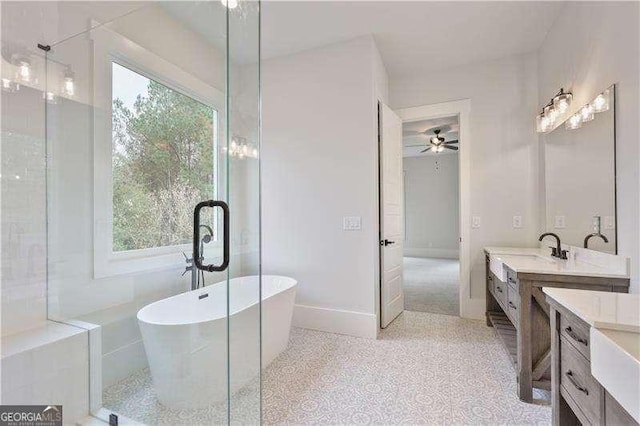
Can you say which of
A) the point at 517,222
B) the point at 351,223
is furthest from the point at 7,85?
the point at 517,222

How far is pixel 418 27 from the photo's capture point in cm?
267

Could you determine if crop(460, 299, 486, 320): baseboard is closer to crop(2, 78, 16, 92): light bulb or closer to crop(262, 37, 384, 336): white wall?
crop(262, 37, 384, 336): white wall

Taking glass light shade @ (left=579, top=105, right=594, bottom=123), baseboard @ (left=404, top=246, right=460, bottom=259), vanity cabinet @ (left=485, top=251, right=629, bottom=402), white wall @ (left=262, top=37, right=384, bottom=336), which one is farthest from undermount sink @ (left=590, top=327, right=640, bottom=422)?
baseboard @ (left=404, top=246, right=460, bottom=259)

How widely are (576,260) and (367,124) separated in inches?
78.0

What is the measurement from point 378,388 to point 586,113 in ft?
7.85

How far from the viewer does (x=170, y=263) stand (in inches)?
88.1

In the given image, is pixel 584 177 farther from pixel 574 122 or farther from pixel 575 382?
pixel 575 382

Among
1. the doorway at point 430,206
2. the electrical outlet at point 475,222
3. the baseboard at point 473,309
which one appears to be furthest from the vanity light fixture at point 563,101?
the doorway at point 430,206

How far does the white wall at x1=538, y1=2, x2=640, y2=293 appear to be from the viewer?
1.61 metres

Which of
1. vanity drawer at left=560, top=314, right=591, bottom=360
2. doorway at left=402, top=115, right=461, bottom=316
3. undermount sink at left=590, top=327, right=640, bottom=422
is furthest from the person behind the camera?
doorway at left=402, top=115, right=461, bottom=316

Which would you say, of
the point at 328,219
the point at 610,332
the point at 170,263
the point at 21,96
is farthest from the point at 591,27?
the point at 21,96

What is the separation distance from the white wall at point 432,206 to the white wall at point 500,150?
14.9 ft

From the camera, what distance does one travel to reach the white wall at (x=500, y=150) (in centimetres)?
303

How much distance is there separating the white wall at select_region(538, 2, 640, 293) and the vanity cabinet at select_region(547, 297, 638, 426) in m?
0.78
